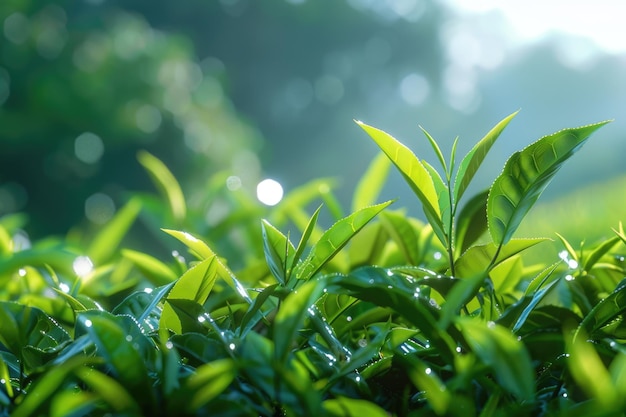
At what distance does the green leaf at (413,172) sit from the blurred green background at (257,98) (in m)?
0.40

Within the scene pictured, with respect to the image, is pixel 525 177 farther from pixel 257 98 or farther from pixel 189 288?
pixel 257 98

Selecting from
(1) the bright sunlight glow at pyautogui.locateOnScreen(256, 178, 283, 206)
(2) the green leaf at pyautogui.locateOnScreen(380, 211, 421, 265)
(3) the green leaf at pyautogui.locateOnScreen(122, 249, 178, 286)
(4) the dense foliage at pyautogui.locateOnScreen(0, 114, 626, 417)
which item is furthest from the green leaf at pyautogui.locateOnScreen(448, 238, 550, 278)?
(1) the bright sunlight glow at pyautogui.locateOnScreen(256, 178, 283, 206)

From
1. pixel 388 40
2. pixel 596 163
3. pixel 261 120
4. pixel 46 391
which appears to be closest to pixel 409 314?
pixel 46 391

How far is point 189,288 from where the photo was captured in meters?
0.34

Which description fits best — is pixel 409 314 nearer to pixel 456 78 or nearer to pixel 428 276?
pixel 428 276

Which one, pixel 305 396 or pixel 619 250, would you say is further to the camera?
pixel 619 250

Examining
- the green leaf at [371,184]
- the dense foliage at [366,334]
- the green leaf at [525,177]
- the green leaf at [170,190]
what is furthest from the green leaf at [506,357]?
the green leaf at [170,190]

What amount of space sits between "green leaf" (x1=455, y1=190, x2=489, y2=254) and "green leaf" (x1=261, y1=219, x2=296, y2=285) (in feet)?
0.35

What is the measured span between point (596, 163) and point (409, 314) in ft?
28.6

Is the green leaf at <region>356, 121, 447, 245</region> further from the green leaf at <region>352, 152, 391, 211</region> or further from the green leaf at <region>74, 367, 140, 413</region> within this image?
the green leaf at <region>352, 152, 391, 211</region>

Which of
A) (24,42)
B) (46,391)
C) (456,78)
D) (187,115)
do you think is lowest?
(46,391)

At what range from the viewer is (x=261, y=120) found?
45.3ft

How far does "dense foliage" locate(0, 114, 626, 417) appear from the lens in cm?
24

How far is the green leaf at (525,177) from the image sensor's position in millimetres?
316
